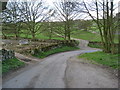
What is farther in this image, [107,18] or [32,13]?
[32,13]

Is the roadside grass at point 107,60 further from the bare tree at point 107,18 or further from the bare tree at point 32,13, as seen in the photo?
the bare tree at point 32,13

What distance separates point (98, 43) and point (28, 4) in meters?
20.3

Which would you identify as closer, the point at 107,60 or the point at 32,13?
the point at 107,60

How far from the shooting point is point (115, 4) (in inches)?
666

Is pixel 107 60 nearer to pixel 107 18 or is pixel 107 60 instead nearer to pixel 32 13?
pixel 107 18

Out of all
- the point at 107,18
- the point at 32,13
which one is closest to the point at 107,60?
the point at 107,18

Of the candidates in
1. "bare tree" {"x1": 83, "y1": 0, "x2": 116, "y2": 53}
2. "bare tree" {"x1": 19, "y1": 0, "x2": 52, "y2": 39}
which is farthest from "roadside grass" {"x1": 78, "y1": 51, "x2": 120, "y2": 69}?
"bare tree" {"x1": 19, "y1": 0, "x2": 52, "y2": 39}

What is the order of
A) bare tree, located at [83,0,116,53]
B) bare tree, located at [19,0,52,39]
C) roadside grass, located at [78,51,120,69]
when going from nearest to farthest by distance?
roadside grass, located at [78,51,120,69]
bare tree, located at [83,0,116,53]
bare tree, located at [19,0,52,39]

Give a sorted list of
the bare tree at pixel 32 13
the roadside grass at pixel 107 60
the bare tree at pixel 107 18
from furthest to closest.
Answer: the bare tree at pixel 32 13 → the bare tree at pixel 107 18 → the roadside grass at pixel 107 60

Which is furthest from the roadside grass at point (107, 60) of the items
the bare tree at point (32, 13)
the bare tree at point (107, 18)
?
the bare tree at point (32, 13)

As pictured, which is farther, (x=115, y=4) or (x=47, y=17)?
(x=47, y=17)

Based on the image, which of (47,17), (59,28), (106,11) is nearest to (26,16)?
(47,17)

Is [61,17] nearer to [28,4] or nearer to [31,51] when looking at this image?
[28,4]

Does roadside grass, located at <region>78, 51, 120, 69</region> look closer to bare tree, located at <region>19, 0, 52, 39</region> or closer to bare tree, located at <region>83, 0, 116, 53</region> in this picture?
bare tree, located at <region>83, 0, 116, 53</region>
